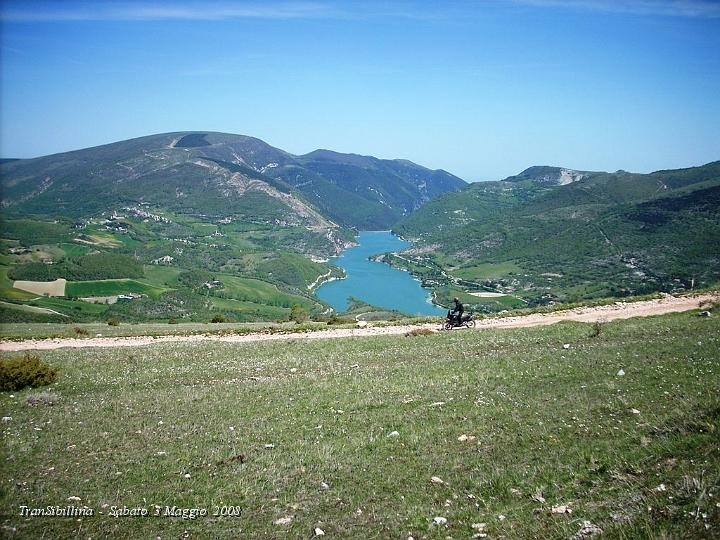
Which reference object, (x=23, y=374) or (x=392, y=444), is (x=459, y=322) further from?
(x=23, y=374)

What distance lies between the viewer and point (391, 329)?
34.5 m

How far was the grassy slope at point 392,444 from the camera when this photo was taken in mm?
9008

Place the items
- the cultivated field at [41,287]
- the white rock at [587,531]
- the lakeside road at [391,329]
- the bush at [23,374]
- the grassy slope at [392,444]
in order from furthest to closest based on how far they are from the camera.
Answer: the cultivated field at [41,287], the lakeside road at [391,329], the bush at [23,374], the grassy slope at [392,444], the white rock at [587,531]

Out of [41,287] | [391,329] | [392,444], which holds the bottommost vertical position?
[41,287]

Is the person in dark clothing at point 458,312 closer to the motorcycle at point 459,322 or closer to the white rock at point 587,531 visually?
the motorcycle at point 459,322

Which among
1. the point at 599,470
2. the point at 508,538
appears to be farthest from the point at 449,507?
the point at 599,470

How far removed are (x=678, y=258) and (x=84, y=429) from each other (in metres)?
232

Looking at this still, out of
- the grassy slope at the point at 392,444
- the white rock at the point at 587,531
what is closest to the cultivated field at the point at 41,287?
the grassy slope at the point at 392,444

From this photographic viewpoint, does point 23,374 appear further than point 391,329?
No

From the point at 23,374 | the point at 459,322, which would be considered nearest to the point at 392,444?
the point at 23,374

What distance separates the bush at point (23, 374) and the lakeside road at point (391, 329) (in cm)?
1042

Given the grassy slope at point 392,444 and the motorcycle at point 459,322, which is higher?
the grassy slope at point 392,444

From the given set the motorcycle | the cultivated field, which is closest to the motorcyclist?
the motorcycle

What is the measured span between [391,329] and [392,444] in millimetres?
21760
